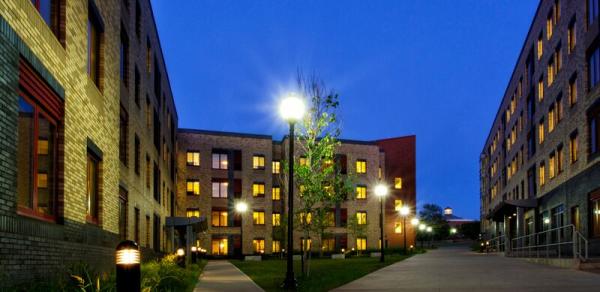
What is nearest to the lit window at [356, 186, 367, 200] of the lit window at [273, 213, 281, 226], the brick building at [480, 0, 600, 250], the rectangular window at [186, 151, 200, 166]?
the lit window at [273, 213, 281, 226]

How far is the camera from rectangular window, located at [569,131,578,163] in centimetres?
3106

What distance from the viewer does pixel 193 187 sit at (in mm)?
64125

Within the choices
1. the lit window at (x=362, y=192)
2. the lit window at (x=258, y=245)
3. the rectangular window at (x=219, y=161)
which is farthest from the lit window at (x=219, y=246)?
the lit window at (x=362, y=192)

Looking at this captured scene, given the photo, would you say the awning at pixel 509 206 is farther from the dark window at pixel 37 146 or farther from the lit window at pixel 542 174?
the dark window at pixel 37 146

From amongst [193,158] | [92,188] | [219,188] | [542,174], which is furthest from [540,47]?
[193,158]

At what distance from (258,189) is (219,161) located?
5063 mm

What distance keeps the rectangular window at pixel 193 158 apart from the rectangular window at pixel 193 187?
5.66 ft

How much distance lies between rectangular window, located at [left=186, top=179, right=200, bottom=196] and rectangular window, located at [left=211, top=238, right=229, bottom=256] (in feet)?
16.8

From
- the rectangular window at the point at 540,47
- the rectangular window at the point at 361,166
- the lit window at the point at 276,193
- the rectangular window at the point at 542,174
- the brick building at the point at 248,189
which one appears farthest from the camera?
the rectangular window at the point at 361,166

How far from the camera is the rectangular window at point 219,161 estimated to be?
65.2 meters

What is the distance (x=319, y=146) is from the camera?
2598 cm

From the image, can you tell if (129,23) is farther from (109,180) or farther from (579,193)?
(579,193)

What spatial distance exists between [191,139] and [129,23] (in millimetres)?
40533

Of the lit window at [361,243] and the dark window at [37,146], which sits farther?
the lit window at [361,243]
